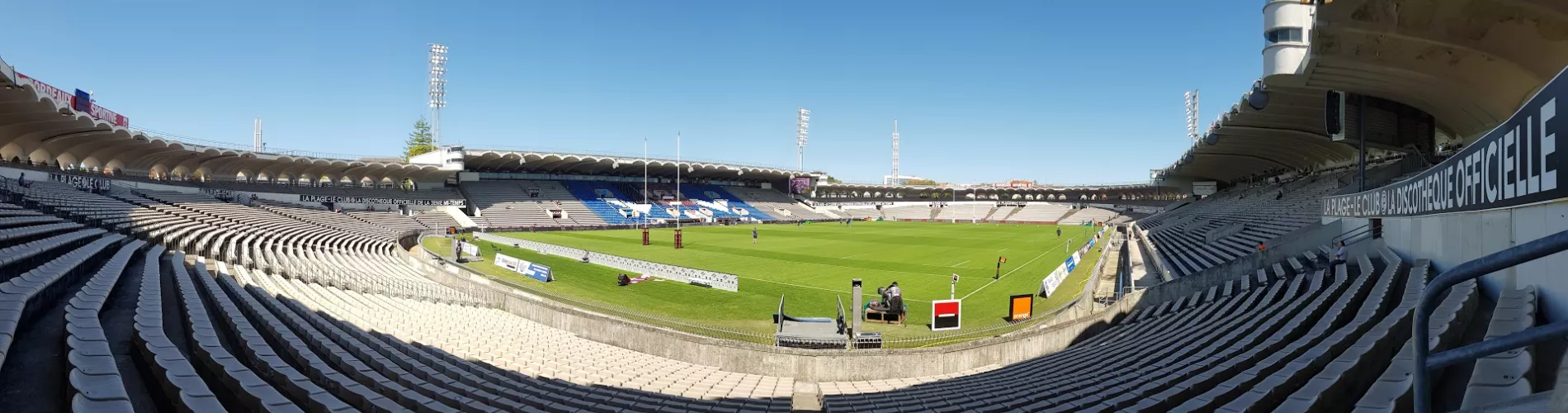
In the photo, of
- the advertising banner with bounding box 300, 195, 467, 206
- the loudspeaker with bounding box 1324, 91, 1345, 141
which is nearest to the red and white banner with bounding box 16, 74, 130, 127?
the advertising banner with bounding box 300, 195, 467, 206

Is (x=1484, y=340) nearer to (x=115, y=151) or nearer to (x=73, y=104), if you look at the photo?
(x=73, y=104)

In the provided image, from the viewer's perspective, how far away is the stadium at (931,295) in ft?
16.8

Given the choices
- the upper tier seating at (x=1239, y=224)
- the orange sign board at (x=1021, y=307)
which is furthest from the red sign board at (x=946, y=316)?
the upper tier seating at (x=1239, y=224)

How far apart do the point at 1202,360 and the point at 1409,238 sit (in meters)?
8.60

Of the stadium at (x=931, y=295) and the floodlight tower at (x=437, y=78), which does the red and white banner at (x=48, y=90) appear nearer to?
the stadium at (x=931, y=295)

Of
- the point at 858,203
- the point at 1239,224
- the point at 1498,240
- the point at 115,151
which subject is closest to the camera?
the point at 1498,240

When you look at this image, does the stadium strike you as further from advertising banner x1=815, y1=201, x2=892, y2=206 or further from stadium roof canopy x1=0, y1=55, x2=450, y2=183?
advertising banner x1=815, y1=201, x2=892, y2=206

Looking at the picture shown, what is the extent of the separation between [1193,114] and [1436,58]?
65.1m

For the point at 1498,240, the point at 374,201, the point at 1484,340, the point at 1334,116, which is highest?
the point at 1334,116

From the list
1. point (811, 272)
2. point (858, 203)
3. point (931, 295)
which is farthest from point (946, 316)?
point (858, 203)

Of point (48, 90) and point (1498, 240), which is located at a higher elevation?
point (48, 90)

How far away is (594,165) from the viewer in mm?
72125

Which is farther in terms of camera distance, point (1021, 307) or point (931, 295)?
point (931, 295)

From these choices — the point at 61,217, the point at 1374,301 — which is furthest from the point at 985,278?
the point at 61,217
